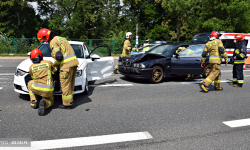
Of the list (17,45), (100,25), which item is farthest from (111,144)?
(100,25)

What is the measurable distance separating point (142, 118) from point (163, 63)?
378 cm

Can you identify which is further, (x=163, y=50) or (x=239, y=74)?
(x=163, y=50)

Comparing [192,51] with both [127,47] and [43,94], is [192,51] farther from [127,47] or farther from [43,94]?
[43,94]

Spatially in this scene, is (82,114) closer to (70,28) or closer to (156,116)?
(156,116)

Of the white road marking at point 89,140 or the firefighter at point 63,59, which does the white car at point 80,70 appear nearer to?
the firefighter at point 63,59

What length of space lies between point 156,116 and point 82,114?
1.55m

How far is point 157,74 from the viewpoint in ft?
25.0

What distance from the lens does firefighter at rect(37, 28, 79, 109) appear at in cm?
436

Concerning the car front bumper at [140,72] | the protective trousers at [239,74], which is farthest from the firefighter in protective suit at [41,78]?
the protective trousers at [239,74]

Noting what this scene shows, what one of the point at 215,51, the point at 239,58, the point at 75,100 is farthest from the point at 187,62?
the point at 75,100

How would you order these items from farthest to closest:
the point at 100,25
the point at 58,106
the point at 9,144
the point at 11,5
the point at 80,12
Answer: the point at 100,25
the point at 80,12
the point at 11,5
the point at 58,106
the point at 9,144

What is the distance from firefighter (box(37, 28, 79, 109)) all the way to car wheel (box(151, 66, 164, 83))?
11.9 ft

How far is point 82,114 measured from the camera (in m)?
4.37

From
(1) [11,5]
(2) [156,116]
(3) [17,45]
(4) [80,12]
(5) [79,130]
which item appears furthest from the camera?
(4) [80,12]
